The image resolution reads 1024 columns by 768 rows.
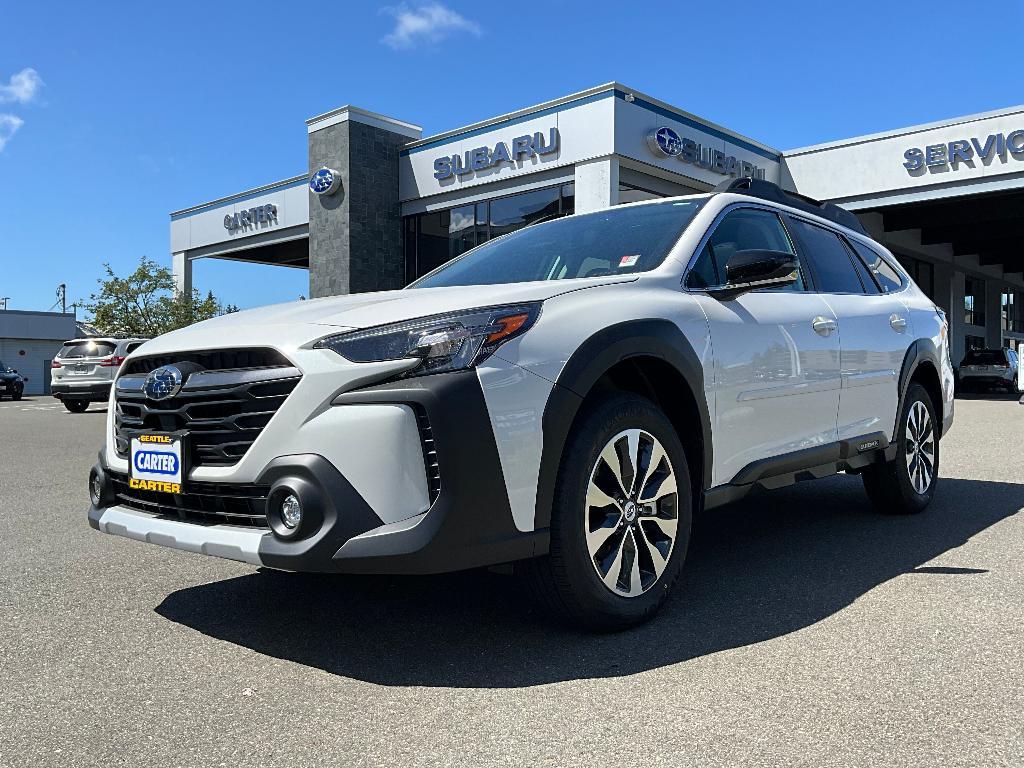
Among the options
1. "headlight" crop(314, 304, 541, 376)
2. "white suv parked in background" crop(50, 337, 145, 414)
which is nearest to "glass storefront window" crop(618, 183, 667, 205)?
"white suv parked in background" crop(50, 337, 145, 414)

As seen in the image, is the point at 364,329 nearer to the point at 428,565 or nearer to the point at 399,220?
the point at 428,565

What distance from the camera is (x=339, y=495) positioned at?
8.66ft

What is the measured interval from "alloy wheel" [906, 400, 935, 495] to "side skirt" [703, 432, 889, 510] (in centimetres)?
41

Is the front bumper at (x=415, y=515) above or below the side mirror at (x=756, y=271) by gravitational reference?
below

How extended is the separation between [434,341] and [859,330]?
9.67 ft

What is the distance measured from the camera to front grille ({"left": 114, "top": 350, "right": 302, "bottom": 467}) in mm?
2797

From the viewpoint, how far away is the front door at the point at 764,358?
370 cm

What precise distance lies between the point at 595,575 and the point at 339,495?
3.05 feet

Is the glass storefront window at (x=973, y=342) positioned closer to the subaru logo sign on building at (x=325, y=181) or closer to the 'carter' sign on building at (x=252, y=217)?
the subaru logo sign on building at (x=325, y=181)

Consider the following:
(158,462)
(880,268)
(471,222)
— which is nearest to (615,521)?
(158,462)

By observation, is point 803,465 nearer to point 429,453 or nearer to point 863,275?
point 863,275

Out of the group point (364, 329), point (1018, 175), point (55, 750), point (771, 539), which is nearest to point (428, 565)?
point (364, 329)

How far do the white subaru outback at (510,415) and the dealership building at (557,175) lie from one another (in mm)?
12624

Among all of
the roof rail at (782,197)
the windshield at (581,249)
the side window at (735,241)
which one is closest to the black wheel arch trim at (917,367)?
the roof rail at (782,197)
